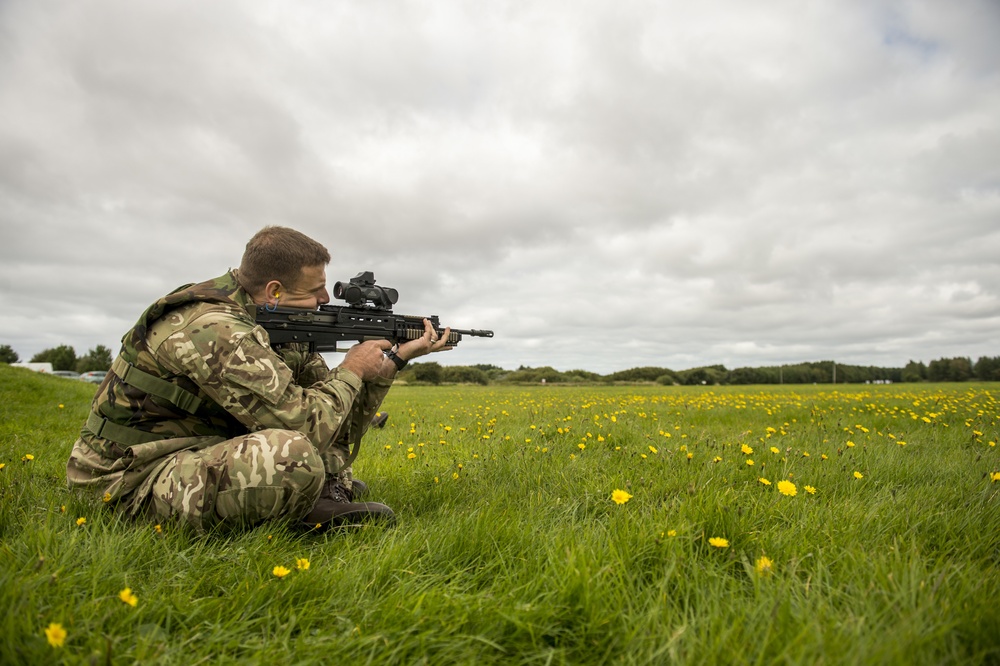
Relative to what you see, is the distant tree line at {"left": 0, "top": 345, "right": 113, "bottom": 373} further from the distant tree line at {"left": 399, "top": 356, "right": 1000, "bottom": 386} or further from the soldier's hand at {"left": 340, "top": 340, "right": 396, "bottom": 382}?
the soldier's hand at {"left": 340, "top": 340, "right": 396, "bottom": 382}

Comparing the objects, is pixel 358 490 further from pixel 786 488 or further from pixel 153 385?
pixel 786 488

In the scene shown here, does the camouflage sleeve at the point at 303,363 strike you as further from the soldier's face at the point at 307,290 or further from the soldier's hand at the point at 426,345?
the soldier's hand at the point at 426,345

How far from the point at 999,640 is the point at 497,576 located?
182 cm

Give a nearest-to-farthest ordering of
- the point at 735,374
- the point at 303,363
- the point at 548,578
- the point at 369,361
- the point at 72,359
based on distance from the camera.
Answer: the point at 548,578, the point at 369,361, the point at 303,363, the point at 735,374, the point at 72,359

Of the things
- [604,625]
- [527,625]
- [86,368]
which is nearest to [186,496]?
[527,625]

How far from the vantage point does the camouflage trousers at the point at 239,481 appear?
9.27ft

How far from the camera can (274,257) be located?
12.0 ft

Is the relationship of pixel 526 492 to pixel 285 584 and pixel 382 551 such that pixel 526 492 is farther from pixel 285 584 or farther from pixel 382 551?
pixel 285 584

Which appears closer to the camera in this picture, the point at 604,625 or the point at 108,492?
the point at 604,625

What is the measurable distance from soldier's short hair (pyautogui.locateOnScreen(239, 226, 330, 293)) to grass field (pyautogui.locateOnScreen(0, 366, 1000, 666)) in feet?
5.87

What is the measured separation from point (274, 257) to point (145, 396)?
1267mm

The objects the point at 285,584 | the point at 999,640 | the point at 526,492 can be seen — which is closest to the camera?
the point at 999,640

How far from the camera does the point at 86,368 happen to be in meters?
87.9

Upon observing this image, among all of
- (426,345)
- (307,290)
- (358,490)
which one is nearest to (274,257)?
(307,290)
